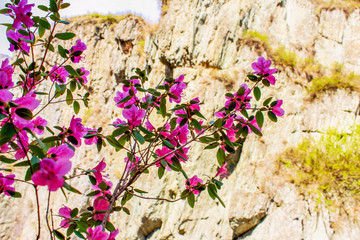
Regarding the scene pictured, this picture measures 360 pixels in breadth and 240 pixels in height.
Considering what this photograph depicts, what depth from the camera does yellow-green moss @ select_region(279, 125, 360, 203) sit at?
347 cm

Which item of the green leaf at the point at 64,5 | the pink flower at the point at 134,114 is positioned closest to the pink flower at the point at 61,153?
the pink flower at the point at 134,114

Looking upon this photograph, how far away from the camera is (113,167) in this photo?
5.75 meters

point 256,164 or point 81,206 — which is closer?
point 256,164

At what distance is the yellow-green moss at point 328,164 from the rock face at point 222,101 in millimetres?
221

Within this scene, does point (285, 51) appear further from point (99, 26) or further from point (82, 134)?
point (99, 26)

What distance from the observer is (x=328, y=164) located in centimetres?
375

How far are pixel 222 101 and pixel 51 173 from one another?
171 inches

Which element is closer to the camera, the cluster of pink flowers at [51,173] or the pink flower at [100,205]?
the cluster of pink flowers at [51,173]

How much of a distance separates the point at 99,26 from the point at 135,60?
317cm

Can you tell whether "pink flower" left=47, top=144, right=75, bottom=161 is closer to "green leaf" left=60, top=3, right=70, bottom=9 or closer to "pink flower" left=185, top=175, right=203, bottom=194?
"pink flower" left=185, top=175, right=203, bottom=194

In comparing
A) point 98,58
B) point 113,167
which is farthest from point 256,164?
point 98,58

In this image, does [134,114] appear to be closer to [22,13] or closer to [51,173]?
[51,173]

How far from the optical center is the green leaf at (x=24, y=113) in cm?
71

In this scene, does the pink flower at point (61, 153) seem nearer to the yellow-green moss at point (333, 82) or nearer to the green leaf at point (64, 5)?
the green leaf at point (64, 5)
